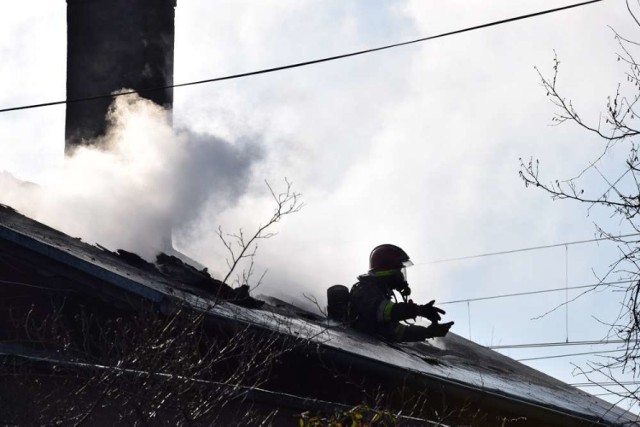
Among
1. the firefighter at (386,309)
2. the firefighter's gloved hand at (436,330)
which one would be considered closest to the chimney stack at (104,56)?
the firefighter at (386,309)

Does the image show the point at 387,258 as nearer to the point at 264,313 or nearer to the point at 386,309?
the point at 386,309

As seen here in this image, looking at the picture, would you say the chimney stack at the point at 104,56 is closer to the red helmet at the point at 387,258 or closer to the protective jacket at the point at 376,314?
the red helmet at the point at 387,258

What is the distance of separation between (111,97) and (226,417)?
23.9ft

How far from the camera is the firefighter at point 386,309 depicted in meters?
14.0

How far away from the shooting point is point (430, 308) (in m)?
14.3

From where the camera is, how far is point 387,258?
14844 mm

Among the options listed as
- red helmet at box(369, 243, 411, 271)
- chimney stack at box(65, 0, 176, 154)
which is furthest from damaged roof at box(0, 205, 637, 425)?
chimney stack at box(65, 0, 176, 154)

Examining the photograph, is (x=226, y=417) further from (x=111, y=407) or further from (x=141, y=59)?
(x=141, y=59)

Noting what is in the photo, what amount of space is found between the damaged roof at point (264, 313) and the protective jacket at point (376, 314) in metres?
0.22

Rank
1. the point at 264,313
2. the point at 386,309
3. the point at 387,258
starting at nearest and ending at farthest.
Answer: the point at 264,313 < the point at 386,309 < the point at 387,258

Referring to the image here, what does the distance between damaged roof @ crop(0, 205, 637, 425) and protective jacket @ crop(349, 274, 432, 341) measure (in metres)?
0.22

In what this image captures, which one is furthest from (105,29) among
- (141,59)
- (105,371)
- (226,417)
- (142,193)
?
(105,371)

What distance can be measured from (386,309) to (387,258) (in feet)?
3.32

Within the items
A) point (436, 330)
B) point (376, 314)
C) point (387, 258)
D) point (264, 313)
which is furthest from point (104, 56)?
point (264, 313)
